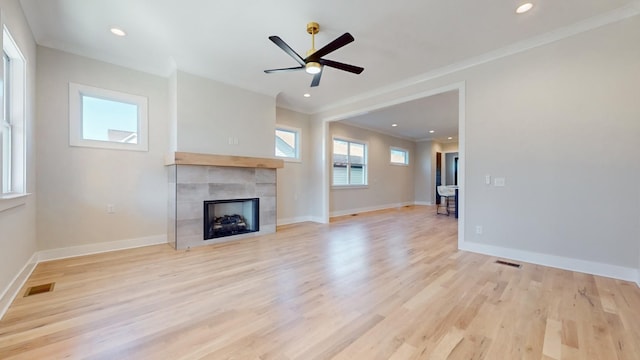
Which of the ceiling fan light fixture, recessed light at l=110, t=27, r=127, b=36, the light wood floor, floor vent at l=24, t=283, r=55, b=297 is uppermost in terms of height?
recessed light at l=110, t=27, r=127, b=36

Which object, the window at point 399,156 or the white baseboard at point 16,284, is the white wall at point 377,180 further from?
the white baseboard at point 16,284

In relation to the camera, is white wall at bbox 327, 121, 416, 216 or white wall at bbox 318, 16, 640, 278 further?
white wall at bbox 327, 121, 416, 216

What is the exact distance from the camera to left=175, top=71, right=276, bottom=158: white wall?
420cm

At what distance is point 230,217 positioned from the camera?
486cm

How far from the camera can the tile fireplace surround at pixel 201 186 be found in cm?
405

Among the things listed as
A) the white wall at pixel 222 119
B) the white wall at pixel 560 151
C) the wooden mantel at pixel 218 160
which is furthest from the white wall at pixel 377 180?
the white wall at pixel 560 151

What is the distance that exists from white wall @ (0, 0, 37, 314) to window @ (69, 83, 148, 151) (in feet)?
1.48

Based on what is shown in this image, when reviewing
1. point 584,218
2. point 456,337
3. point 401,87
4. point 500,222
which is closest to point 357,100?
point 401,87

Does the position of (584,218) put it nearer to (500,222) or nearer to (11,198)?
(500,222)

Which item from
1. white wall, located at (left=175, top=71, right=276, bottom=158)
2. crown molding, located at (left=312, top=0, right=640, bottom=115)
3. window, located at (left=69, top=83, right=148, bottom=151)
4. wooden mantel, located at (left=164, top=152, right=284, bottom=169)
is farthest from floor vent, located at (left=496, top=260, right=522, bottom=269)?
window, located at (left=69, top=83, right=148, bottom=151)

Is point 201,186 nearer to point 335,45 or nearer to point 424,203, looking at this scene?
point 335,45

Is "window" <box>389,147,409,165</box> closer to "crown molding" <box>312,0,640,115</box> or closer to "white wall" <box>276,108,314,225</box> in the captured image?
"white wall" <box>276,108,314,225</box>

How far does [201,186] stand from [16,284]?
2.23 metres

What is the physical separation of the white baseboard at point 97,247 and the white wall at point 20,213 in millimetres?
217
